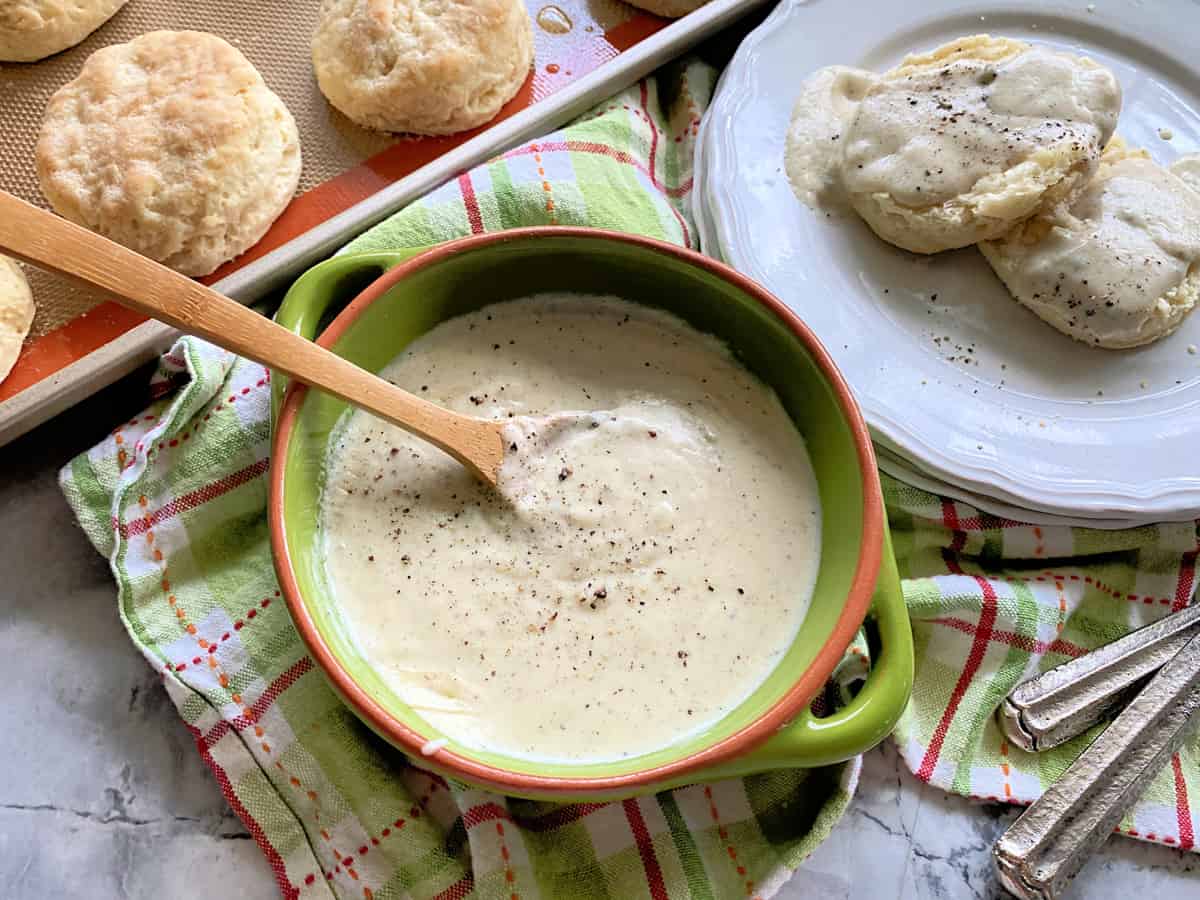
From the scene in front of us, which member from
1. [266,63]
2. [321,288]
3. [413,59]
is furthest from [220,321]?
[266,63]

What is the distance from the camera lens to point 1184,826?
1.20 metres

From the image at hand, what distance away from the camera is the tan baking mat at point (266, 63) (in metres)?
1.47

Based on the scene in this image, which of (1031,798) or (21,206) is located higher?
(21,206)

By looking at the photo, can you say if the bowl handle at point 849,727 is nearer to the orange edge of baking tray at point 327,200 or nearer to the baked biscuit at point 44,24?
the orange edge of baking tray at point 327,200

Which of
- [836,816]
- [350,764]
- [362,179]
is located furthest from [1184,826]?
[362,179]

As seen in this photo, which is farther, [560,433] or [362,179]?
[362,179]

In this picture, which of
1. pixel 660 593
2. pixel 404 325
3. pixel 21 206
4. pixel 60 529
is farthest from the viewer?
pixel 60 529

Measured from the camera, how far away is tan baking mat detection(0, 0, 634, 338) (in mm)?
1475

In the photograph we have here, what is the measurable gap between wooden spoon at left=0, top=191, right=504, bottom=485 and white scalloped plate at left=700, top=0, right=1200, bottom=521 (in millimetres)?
520

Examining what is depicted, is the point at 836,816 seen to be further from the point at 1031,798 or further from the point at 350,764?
the point at 350,764

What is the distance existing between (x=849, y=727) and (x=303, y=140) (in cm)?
114

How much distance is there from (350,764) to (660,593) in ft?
1.34

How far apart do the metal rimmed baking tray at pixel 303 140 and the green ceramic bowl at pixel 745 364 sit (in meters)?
0.25

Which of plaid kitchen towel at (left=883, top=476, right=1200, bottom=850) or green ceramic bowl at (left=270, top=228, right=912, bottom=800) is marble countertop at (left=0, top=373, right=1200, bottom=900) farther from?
green ceramic bowl at (left=270, top=228, right=912, bottom=800)
